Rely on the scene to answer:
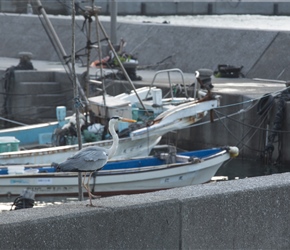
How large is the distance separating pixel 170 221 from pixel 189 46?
24.2 meters

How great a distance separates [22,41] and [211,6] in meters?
36.4

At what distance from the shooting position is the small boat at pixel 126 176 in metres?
17.9

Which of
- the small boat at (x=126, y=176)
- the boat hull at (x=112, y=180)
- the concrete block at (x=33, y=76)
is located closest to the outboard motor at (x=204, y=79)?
the small boat at (x=126, y=176)

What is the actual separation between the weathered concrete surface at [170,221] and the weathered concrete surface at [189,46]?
776 inches

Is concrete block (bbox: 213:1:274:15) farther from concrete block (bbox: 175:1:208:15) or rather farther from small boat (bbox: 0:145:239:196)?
small boat (bbox: 0:145:239:196)

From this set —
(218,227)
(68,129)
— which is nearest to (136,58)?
(68,129)

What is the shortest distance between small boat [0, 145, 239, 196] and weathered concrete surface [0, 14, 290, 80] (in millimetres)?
7676

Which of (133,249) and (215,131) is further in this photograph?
(215,131)

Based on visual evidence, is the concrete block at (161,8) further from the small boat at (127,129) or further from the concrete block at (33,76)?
the small boat at (127,129)

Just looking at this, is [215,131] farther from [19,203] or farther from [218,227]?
[218,227]

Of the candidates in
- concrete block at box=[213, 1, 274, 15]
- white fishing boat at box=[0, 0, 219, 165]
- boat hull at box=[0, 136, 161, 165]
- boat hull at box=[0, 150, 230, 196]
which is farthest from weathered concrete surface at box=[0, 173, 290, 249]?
concrete block at box=[213, 1, 274, 15]

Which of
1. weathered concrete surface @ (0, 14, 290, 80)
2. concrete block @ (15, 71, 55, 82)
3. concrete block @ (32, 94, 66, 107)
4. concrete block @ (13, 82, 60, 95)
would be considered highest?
weathered concrete surface @ (0, 14, 290, 80)

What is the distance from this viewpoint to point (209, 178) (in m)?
19.6

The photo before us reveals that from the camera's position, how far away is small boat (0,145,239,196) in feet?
58.7
